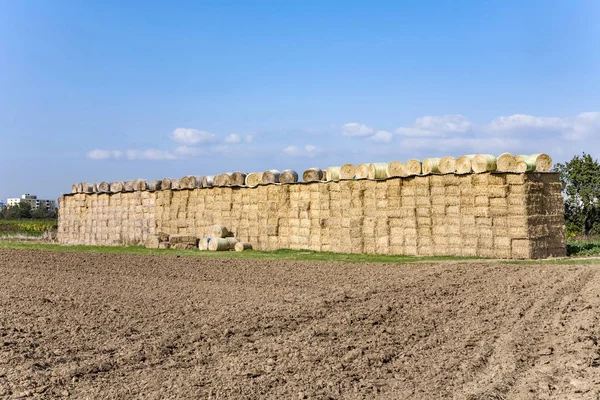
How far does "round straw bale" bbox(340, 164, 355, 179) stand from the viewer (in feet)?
76.3

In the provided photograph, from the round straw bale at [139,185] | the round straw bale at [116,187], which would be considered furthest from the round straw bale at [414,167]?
the round straw bale at [116,187]

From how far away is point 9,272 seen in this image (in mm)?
17969

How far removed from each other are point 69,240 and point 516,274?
27.6m

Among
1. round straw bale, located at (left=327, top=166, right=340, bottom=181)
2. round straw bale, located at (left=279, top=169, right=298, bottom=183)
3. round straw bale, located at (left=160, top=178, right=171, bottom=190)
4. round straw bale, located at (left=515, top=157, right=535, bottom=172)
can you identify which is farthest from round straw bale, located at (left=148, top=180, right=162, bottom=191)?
round straw bale, located at (left=515, top=157, right=535, bottom=172)

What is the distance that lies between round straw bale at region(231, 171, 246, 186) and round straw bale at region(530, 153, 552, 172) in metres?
→ 12.1

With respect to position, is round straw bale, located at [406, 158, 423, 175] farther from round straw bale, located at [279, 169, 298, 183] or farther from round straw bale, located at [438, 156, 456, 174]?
round straw bale, located at [279, 169, 298, 183]

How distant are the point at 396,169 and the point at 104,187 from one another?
1792cm

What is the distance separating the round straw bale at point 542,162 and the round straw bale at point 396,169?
414 centimetres

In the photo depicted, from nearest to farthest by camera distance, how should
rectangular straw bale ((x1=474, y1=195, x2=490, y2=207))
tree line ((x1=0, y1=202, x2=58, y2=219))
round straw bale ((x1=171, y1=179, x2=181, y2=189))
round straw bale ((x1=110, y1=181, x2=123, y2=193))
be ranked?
rectangular straw bale ((x1=474, y1=195, x2=490, y2=207)) → round straw bale ((x1=171, y1=179, x2=181, y2=189)) → round straw bale ((x1=110, y1=181, x2=123, y2=193)) → tree line ((x1=0, y1=202, x2=58, y2=219))

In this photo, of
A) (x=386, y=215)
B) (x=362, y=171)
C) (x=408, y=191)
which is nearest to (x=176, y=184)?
(x=362, y=171)

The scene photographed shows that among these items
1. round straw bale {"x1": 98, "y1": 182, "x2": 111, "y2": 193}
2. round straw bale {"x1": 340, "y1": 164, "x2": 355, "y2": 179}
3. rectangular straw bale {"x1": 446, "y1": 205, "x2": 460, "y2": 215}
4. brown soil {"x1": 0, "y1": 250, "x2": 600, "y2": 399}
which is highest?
round straw bale {"x1": 98, "y1": 182, "x2": 111, "y2": 193}

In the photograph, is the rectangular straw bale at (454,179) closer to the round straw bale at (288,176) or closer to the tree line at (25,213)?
the round straw bale at (288,176)

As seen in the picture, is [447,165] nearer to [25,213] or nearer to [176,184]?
[176,184]

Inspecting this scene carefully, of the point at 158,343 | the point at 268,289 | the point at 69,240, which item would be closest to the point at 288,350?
the point at 158,343
